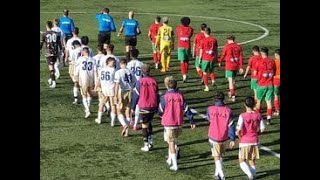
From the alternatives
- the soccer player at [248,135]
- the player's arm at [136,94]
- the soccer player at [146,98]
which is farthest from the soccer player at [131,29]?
the soccer player at [248,135]

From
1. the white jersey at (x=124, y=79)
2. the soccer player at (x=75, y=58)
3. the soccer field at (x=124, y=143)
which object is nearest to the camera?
the soccer field at (x=124, y=143)

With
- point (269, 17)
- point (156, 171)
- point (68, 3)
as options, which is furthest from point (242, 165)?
point (68, 3)

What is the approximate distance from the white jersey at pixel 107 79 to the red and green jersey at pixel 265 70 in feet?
14.7

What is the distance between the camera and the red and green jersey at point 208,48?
2292 cm

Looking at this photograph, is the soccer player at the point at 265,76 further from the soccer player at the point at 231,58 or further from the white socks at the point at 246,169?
the white socks at the point at 246,169

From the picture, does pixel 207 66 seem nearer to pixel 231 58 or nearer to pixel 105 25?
pixel 231 58

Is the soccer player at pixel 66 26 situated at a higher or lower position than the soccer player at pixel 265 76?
higher

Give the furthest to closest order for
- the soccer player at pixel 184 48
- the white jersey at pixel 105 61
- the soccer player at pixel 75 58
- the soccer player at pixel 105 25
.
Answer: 1. the soccer player at pixel 105 25
2. the soccer player at pixel 184 48
3. the soccer player at pixel 75 58
4. the white jersey at pixel 105 61

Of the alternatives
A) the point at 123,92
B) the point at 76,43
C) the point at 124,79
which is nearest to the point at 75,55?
the point at 76,43

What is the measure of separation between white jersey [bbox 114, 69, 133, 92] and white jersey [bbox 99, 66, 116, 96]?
0.38 m

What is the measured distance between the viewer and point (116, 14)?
4325cm

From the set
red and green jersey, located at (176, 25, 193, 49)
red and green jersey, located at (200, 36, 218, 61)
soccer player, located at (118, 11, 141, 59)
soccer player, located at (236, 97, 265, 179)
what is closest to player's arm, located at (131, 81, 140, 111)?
soccer player, located at (236, 97, 265, 179)
